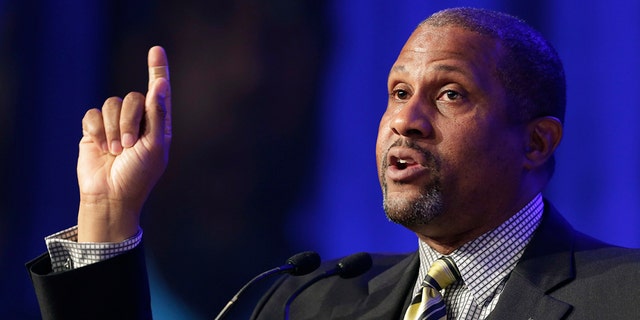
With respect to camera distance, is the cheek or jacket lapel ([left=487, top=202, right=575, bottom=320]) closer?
jacket lapel ([left=487, top=202, right=575, bottom=320])

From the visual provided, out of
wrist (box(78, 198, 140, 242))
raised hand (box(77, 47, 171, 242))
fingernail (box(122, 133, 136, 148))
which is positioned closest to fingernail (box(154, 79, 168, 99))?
raised hand (box(77, 47, 171, 242))

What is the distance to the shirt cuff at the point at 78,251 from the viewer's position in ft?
6.48

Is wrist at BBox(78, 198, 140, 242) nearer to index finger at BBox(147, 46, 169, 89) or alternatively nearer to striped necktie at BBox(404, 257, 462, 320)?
index finger at BBox(147, 46, 169, 89)

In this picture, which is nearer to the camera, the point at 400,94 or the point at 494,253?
the point at 494,253

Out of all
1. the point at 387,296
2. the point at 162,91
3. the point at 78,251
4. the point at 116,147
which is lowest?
the point at 387,296

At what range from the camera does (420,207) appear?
2.00 meters

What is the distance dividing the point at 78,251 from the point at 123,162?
234mm

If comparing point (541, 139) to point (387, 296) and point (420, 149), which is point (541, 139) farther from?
point (387, 296)

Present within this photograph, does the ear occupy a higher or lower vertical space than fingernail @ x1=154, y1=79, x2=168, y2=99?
lower

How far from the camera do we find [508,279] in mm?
2018

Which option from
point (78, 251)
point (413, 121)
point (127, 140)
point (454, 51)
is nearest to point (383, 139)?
point (413, 121)

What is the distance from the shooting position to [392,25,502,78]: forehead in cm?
208

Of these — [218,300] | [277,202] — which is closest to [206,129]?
[277,202]

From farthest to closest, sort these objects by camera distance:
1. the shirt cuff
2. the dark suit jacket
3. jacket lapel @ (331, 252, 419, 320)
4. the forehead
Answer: jacket lapel @ (331, 252, 419, 320)
the forehead
the shirt cuff
the dark suit jacket
